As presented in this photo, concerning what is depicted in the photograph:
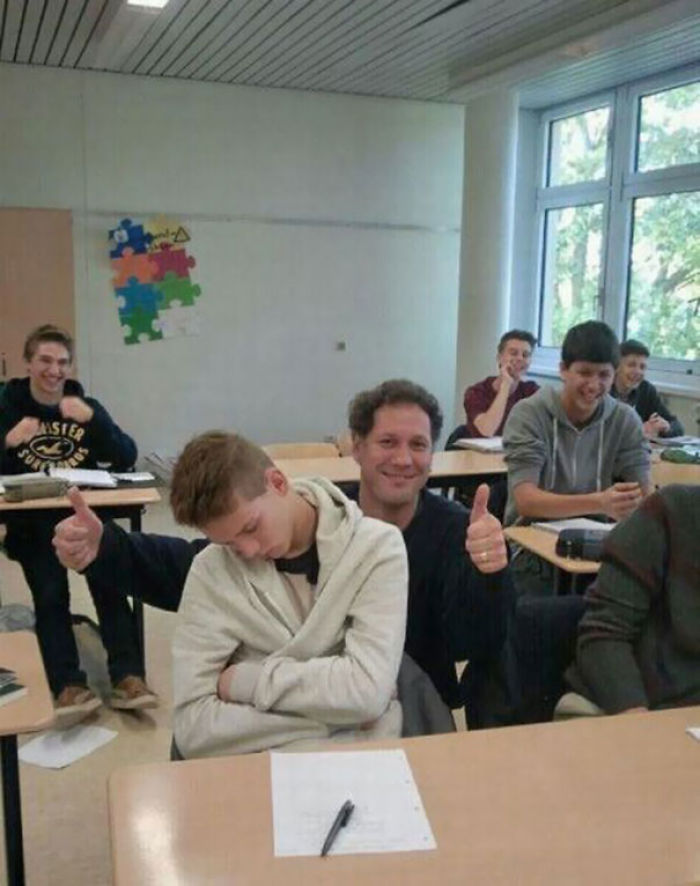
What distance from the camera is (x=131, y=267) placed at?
6.73 m

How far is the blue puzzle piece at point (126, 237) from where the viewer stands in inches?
263

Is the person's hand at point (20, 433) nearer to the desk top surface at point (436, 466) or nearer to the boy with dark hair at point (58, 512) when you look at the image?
the boy with dark hair at point (58, 512)

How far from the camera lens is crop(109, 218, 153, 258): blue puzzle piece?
21.9ft

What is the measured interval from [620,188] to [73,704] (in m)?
5.62

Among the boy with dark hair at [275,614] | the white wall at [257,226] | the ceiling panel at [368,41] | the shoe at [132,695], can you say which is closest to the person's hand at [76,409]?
the shoe at [132,695]

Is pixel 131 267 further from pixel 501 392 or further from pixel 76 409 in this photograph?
pixel 76 409

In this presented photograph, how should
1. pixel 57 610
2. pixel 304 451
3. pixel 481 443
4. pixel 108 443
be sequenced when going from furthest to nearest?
pixel 481 443
pixel 304 451
pixel 108 443
pixel 57 610

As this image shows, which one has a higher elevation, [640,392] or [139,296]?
[139,296]

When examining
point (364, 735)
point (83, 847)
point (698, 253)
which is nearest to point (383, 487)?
point (364, 735)

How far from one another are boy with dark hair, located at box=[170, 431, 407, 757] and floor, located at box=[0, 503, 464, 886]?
81cm

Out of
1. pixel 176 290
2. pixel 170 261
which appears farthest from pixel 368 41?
pixel 176 290

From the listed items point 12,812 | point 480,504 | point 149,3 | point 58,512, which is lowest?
point 12,812

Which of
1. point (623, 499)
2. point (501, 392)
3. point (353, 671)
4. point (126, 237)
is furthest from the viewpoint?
point (126, 237)

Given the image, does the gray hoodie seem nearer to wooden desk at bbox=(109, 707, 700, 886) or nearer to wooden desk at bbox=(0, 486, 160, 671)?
wooden desk at bbox=(0, 486, 160, 671)
